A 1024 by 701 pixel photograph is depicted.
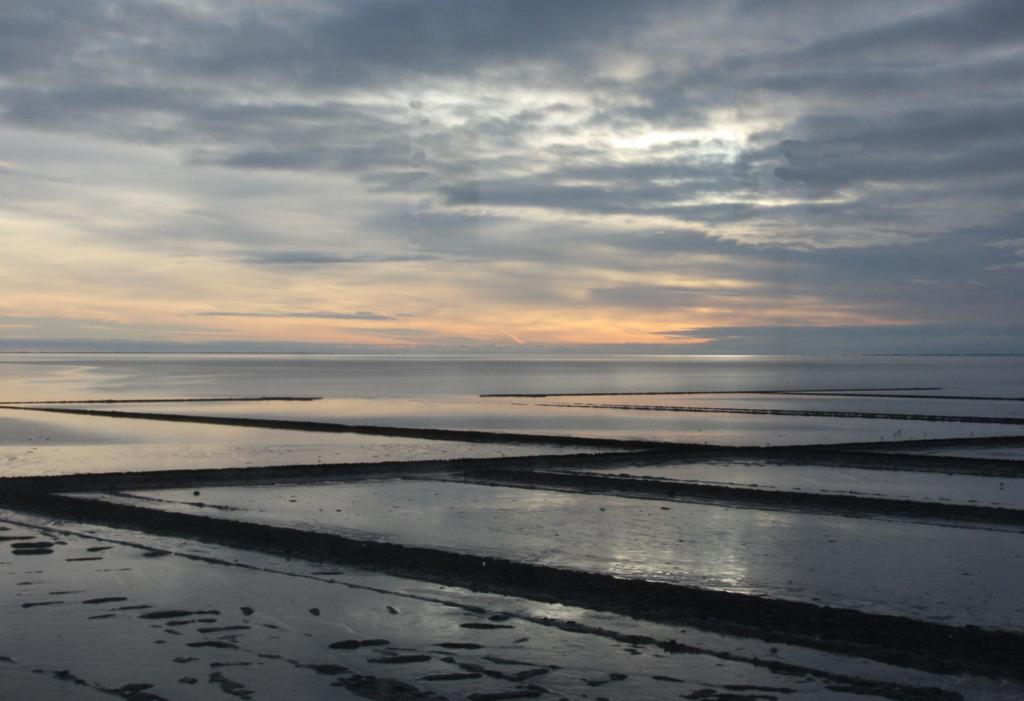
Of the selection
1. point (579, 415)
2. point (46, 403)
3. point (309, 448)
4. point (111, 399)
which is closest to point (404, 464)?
point (309, 448)

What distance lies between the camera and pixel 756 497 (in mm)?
20750

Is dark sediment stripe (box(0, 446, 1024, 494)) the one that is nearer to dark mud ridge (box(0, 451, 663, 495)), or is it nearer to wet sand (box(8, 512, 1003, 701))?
dark mud ridge (box(0, 451, 663, 495))

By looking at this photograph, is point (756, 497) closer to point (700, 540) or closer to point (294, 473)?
point (700, 540)

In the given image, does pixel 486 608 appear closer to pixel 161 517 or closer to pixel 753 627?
pixel 753 627

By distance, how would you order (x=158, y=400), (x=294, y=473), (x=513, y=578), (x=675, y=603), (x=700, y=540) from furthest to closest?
(x=158, y=400) < (x=294, y=473) < (x=700, y=540) < (x=513, y=578) < (x=675, y=603)

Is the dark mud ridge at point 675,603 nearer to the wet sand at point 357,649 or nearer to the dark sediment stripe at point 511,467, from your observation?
the wet sand at point 357,649

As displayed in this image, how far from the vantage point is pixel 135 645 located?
959cm

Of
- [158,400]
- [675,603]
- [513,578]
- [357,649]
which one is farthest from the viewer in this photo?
[158,400]

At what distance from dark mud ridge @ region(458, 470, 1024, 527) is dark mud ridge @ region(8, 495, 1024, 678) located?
797 centimetres

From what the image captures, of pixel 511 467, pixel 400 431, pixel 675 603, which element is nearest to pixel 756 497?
pixel 511 467

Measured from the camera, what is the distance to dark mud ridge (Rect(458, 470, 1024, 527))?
60.8 feet

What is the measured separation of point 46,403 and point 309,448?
35.3 m

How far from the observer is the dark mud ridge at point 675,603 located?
9.42 m

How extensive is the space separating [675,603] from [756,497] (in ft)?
32.9
